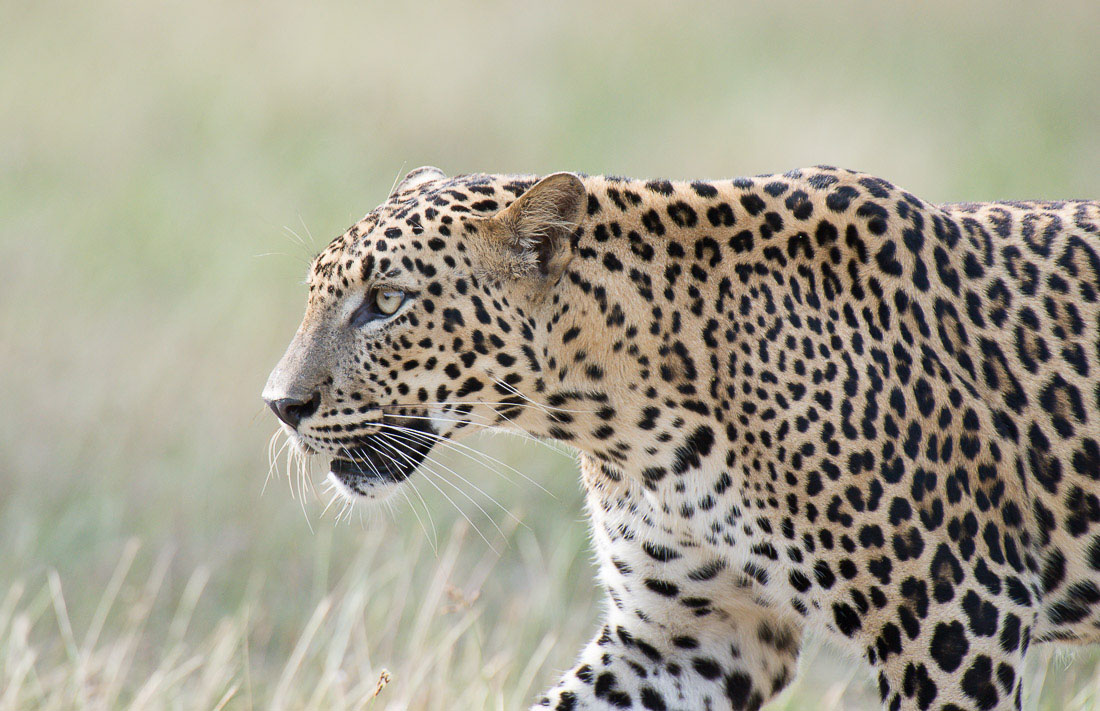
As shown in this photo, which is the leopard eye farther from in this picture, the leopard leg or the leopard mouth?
the leopard leg

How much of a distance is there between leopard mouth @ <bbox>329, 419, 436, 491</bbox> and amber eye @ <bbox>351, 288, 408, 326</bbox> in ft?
1.36

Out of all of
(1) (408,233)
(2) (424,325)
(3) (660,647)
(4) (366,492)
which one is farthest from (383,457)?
(3) (660,647)

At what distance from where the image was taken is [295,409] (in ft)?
17.9

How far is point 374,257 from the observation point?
538 cm

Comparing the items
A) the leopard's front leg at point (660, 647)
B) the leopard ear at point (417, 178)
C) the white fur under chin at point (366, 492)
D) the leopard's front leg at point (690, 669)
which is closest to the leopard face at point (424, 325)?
the white fur under chin at point (366, 492)

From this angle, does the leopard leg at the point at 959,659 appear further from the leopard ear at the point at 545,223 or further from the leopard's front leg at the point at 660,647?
A: the leopard ear at the point at 545,223

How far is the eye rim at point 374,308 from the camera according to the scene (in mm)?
5383

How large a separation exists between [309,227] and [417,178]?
6.84 metres

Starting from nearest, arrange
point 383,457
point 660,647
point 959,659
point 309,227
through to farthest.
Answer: point 959,659, point 383,457, point 660,647, point 309,227

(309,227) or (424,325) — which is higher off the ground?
(424,325)

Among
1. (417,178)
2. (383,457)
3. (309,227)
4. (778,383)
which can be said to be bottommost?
(309,227)

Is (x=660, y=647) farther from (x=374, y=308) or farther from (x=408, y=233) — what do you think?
(x=408, y=233)

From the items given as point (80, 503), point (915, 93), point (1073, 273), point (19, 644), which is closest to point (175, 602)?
point (80, 503)

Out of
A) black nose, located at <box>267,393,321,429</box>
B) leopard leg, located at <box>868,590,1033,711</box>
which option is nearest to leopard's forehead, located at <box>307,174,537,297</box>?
black nose, located at <box>267,393,321,429</box>
